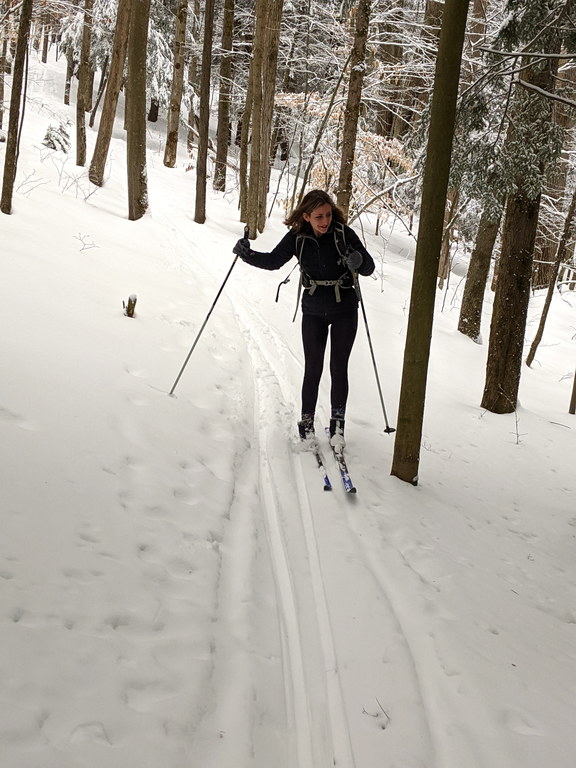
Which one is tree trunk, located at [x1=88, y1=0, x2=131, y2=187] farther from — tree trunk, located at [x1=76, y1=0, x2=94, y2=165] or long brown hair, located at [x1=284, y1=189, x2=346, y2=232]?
long brown hair, located at [x1=284, y1=189, x2=346, y2=232]

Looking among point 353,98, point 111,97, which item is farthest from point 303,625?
point 111,97

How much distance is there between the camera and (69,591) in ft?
9.16

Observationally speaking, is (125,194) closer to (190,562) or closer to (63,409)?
(63,409)

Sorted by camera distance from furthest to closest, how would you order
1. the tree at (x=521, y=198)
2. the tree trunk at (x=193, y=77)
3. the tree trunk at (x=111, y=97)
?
the tree trunk at (x=193, y=77) < the tree trunk at (x=111, y=97) < the tree at (x=521, y=198)

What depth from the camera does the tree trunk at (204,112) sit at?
14887 millimetres

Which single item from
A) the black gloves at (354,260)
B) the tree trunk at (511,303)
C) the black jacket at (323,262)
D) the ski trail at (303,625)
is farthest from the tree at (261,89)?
the ski trail at (303,625)

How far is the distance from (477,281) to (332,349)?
7.92 meters

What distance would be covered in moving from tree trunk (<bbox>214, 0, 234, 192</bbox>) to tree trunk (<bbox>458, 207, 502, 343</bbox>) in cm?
1192

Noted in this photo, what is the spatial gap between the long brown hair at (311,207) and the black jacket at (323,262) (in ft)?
0.23

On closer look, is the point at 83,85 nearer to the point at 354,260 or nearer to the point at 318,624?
the point at 354,260

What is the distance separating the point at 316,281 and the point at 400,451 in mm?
1775

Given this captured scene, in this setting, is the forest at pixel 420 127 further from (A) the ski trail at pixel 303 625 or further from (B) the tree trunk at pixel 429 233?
(A) the ski trail at pixel 303 625

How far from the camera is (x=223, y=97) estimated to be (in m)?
22.7

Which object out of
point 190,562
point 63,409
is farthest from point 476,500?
point 63,409
